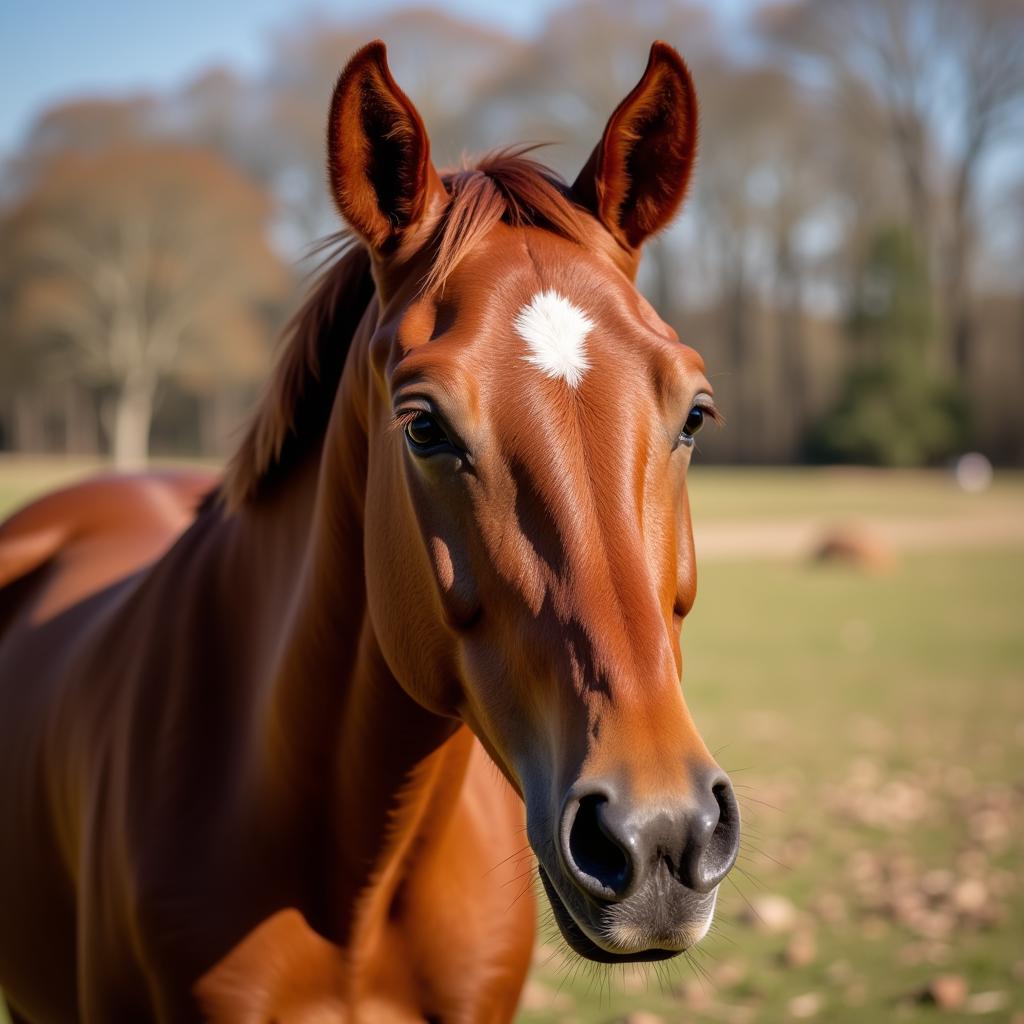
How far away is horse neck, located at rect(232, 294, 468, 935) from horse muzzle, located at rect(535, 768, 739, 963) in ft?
1.84

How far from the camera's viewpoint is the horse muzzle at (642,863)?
1.28m

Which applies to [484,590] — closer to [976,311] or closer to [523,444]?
[523,444]

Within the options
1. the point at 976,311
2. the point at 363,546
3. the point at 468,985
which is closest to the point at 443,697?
the point at 363,546

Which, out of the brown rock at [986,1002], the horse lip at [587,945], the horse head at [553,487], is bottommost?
the brown rock at [986,1002]

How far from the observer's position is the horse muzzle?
4.20 ft

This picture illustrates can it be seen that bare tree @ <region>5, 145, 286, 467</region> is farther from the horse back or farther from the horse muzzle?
the horse muzzle

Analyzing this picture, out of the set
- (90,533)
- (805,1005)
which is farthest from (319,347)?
(805,1005)

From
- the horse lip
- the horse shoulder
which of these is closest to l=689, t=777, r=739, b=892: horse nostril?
the horse lip

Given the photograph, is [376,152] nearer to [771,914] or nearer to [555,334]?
[555,334]

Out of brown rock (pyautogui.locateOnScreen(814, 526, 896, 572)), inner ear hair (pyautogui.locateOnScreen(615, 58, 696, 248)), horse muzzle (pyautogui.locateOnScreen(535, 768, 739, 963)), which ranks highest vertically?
inner ear hair (pyautogui.locateOnScreen(615, 58, 696, 248))

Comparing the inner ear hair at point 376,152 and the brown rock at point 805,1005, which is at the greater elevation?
the inner ear hair at point 376,152

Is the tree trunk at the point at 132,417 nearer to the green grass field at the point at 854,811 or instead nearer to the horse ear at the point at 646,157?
the green grass field at the point at 854,811

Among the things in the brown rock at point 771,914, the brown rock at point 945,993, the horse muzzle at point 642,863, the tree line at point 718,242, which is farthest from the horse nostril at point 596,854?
the tree line at point 718,242

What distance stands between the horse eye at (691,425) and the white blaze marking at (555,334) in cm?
24
